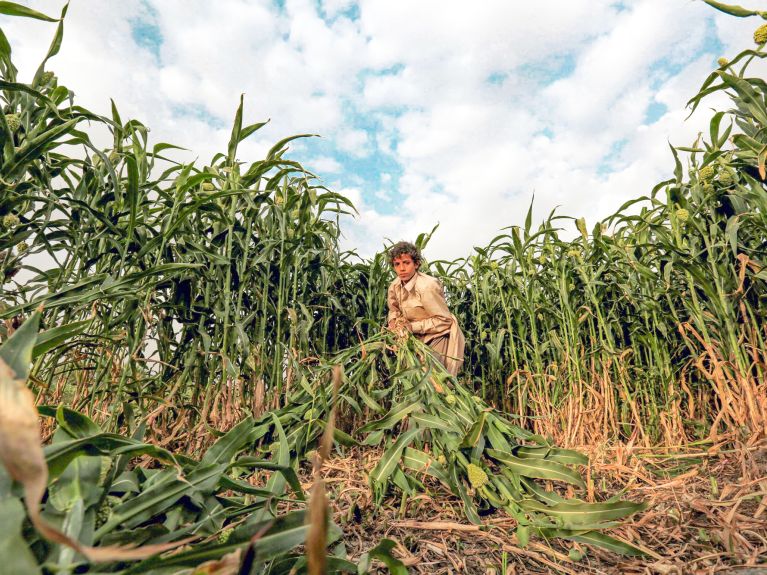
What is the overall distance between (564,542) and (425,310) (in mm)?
1841

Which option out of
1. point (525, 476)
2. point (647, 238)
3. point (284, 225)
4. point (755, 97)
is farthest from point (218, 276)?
point (647, 238)

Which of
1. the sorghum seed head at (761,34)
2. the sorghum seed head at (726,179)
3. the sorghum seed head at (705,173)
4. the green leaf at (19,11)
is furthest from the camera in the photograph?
the sorghum seed head at (705,173)

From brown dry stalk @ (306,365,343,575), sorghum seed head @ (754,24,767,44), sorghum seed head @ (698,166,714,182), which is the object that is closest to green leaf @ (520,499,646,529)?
brown dry stalk @ (306,365,343,575)

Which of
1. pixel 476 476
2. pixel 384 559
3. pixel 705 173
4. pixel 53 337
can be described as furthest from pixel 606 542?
pixel 705 173

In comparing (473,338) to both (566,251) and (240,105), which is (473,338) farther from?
(240,105)

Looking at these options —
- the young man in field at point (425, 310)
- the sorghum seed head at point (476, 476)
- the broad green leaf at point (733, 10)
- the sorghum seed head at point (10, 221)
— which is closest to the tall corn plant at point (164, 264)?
the sorghum seed head at point (10, 221)

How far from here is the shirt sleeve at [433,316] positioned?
3.00 metres

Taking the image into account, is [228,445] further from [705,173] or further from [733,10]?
[705,173]

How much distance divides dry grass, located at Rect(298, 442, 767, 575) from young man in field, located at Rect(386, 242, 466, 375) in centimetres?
132

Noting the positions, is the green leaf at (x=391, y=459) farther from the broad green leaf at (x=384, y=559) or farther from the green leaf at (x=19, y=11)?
the green leaf at (x=19, y=11)

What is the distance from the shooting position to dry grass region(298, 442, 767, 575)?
1.26 meters

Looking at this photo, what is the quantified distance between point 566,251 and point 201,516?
118 inches

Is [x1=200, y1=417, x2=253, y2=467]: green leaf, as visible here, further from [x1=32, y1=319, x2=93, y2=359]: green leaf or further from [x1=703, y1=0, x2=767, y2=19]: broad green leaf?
[x1=703, y1=0, x2=767, y2=19]: broad green leaf

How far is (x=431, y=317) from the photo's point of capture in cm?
306
